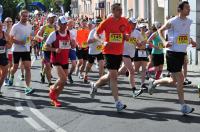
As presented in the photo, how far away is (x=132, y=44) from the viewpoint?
12.3 metres

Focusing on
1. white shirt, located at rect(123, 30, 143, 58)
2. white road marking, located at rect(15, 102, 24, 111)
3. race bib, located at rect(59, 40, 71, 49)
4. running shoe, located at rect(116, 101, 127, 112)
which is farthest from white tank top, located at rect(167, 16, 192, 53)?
white road marking, located at rect(15, 102, 24, 111)

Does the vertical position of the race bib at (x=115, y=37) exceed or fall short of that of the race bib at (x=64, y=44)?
it exceeds it

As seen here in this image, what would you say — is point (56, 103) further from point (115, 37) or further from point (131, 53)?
point (131, 53)

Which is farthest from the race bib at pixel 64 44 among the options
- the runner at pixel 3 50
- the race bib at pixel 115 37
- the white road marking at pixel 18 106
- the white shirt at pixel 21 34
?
the white shirt at pixel 21 34

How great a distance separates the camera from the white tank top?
9352mm

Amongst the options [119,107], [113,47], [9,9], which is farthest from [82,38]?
[9,9]

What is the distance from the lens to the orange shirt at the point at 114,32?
386 inches

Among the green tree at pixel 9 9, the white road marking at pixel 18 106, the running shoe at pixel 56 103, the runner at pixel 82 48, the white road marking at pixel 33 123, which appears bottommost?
the white road marking at pixel 33 123

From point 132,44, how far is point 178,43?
2912mm

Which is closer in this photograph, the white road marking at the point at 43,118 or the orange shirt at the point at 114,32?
the white road marking at the point at 43,118

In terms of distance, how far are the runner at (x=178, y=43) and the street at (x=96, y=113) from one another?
0.50 meters

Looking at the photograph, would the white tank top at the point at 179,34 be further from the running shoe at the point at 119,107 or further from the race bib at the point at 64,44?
Answer: the race bib at the point at 64,44

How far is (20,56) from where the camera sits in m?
12.7

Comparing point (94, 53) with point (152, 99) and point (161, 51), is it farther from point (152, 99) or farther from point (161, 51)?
point (152, 99)
